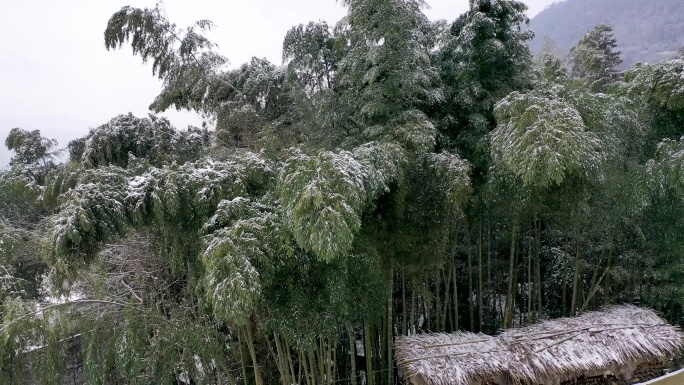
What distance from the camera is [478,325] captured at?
19.0 ft

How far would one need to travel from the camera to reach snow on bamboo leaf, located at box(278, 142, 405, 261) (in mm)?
2760

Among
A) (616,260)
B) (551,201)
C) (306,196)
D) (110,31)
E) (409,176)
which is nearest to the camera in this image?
(306,196)

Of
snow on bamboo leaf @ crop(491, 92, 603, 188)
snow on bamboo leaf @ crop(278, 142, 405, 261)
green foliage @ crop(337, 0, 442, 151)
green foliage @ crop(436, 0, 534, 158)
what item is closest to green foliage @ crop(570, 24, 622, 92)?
green foliage @ crop(436, 0, 534, 158)

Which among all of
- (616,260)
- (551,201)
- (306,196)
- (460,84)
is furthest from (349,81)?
(616,260)

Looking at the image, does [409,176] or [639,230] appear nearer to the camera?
[409,176]

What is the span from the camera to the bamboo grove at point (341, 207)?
3256 millimetres

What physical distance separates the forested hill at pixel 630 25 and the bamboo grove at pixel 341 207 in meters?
40.3

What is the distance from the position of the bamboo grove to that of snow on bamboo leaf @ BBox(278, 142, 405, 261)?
0.02 metres

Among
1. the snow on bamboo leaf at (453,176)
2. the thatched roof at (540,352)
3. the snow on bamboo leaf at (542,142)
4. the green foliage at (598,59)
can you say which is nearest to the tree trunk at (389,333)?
the thatched roof at (540,352)

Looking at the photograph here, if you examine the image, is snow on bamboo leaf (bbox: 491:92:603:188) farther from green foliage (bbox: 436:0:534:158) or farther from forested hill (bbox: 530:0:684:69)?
forested hill (bbox: 530:0:684:69)

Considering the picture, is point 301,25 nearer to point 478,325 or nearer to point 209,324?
point 209,324

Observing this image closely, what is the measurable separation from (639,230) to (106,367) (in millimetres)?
5654

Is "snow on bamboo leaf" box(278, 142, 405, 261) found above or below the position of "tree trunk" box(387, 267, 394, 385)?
above

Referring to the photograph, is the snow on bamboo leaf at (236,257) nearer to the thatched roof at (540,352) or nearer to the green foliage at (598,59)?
the thatched roof at (540,352)
